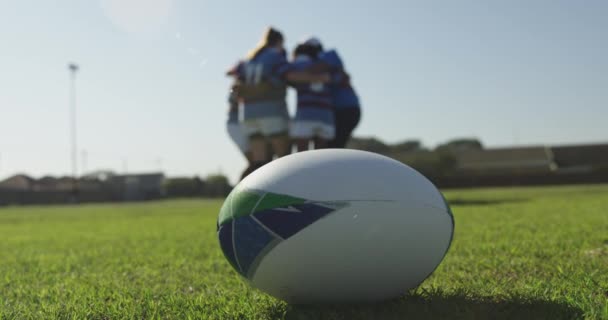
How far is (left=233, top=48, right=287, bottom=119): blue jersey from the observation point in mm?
8172

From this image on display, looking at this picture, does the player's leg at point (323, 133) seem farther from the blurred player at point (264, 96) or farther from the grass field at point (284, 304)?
the grass field at point (284, 304)

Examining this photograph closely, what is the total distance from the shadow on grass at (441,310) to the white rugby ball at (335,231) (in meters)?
0.05

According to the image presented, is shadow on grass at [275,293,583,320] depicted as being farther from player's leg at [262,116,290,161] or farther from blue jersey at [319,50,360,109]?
blue jersey at [319,50,360,109]

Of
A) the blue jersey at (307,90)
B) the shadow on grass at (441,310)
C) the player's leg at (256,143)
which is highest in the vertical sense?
the blue jersey at (307,90)

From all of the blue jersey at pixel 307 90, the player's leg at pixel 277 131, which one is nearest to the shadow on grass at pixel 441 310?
the blue jersey at pixel 307 90

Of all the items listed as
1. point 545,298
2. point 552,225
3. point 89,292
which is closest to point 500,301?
point 545,298

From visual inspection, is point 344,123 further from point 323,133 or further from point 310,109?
point 310,109

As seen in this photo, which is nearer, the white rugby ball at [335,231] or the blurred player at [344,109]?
the white rugby ball at [335,231]

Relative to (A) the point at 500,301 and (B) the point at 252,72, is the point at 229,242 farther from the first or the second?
(B) the point at 252,72

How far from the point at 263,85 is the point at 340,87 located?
50.4 inches

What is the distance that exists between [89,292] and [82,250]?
2.90m

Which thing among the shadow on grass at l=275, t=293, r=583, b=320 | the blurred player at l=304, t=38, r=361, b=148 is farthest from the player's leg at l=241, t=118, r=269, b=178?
the shadow on grass at l=275, t=293, r=583, b=320

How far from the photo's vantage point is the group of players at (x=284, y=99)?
26.5ft

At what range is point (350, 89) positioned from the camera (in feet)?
29.1
